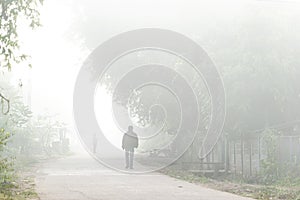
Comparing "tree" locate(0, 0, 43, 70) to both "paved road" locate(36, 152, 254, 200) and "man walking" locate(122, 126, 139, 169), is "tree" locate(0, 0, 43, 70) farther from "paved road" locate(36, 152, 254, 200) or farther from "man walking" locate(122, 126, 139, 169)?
"man walking" locate(122, 126, 139, 169)

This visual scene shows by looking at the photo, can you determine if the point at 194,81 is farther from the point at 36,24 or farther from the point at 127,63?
the point at 36,24

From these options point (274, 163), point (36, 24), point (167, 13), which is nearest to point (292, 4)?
point (167, 13)

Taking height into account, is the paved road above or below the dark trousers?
below

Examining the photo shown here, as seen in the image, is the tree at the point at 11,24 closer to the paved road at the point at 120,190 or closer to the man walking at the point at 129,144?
the paved road at the point at 120,190

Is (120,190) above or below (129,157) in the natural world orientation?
below

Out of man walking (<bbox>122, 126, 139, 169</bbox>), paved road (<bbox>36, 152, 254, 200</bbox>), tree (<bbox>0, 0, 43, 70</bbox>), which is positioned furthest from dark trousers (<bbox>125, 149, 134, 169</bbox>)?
tree (<bbox>0, 0, 43, 70</bbox>)

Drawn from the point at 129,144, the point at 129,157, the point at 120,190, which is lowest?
the point at 120,190

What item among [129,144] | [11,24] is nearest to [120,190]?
[11,24]

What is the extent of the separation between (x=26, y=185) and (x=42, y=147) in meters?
24.2

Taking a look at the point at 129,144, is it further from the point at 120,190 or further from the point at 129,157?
the point at 120,190

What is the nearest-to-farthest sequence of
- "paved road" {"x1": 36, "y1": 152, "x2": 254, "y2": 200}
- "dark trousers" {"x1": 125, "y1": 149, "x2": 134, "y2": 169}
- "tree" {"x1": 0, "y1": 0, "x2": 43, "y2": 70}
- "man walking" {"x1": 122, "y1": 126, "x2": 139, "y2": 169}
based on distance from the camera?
1. "tree" {"x1": 0, "y1": 0, "x2": 43, "y2": 70}
2. "paved road" {"x1": 36, "y1": 152, "x2": 254, "y2": 200}
3. "dark trousers" {"x1": 125, "y1": 149, "x2": 134, "y2": 169}
4. "man walking" {"x1": 122, "y1": 126, "x2": 139, "y2": 169}

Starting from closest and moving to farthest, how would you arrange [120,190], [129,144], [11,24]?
[11,24] → [120,190] → [129,144]

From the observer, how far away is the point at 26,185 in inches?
496

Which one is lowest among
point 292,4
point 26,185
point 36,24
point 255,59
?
point 26,185
